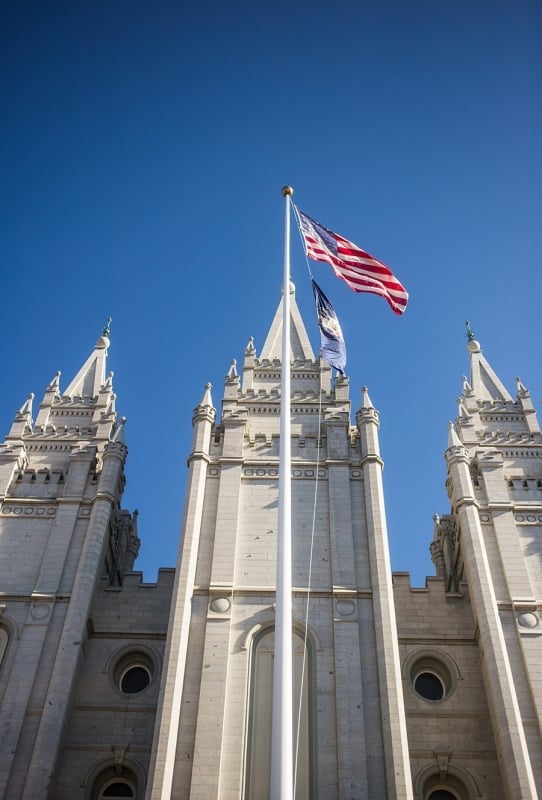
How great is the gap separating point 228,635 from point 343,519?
19.1 ft

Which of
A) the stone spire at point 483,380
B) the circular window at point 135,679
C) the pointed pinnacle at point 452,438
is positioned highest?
the stone spire at point 483,380

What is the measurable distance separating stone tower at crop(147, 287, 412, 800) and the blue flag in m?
7.74

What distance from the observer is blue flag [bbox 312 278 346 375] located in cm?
2161

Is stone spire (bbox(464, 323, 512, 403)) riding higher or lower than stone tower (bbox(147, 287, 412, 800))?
higher

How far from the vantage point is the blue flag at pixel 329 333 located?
21.6 meters

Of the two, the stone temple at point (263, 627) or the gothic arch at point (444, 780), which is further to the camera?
the gothic arch at point (444, 780)

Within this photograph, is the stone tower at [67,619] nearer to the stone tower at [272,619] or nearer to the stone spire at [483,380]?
the stone tower at [272,619]

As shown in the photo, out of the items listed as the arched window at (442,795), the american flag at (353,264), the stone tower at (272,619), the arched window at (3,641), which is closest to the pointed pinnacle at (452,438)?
the stone tower at (272,619)

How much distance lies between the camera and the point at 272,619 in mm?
25438

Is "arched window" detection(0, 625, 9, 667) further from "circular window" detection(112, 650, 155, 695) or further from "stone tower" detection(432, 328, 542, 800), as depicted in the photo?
"stone tower" detection(432, 328, 542, 800)

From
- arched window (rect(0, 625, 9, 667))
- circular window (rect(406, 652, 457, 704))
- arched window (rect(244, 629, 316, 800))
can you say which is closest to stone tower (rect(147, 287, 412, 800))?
arched window (rect(244, 629, 316, 800))

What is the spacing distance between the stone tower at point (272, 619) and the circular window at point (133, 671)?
410cm

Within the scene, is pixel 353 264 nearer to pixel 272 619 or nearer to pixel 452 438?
pixel 272 619

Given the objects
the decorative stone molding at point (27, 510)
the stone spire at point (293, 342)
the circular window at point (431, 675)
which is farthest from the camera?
the stone spire at point (293, 342)
